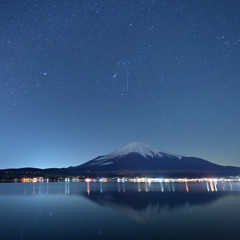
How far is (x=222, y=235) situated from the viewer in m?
16.1

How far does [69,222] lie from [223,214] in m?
15.7

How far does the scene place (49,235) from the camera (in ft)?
55.1

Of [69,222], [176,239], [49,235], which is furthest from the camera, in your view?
[69,222]

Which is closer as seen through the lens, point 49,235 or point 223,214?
point 49,235

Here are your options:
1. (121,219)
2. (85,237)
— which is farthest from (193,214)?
(85,237)

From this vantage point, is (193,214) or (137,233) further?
(193,214)

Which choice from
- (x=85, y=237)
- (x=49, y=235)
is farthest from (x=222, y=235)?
(x=49, y=235)

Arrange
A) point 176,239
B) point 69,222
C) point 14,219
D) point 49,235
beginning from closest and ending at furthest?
point 176,239 < point 49,235 < point 69,222 < point 14,219

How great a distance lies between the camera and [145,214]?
24.4m

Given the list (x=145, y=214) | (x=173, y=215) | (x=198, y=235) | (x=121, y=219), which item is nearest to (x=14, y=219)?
(x=121, y=219)

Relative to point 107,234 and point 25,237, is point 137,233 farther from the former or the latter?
point 25,237

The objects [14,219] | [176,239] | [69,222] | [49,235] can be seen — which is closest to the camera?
[176,239]

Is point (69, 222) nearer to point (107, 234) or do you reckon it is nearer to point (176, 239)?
point (107, 234)

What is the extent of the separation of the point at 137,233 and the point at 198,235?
425 cm
